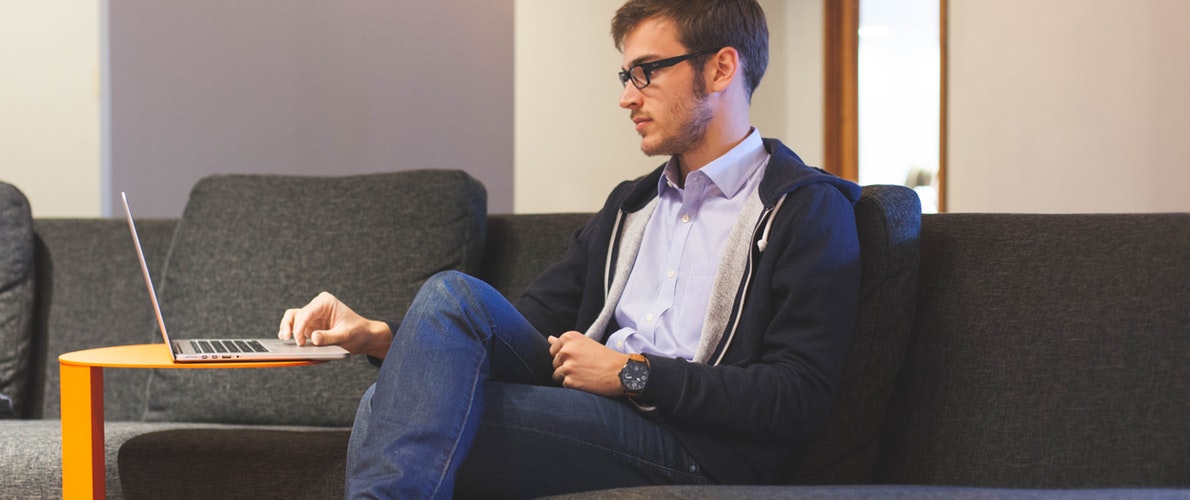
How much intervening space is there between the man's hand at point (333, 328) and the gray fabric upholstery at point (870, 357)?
64cm

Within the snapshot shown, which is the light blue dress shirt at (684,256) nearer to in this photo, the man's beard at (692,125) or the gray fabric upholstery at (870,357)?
the man's beard at (692,125)

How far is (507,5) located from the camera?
4.90 meters

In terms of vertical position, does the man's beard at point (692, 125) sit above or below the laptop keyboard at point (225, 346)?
above

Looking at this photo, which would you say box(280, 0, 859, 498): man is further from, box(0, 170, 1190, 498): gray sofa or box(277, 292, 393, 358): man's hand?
box(0, 170, 1190, 498): gray sofa

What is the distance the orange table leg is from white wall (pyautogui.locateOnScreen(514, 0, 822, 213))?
3718 mm

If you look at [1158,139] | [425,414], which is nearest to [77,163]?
[425,414]

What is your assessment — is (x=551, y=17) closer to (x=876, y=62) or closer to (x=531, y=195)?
(x=531, y=195)

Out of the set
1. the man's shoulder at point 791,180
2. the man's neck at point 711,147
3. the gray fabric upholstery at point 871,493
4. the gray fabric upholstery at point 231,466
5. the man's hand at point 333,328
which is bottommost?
the gray fabric upholstery at point 231,466

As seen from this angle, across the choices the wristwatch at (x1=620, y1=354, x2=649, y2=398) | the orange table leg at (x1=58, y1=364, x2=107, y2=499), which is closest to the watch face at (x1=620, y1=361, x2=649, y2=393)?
the wristwatch at (x1=620, y1=354, x2=649, y2=398)

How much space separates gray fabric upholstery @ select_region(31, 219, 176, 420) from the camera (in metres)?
2.53

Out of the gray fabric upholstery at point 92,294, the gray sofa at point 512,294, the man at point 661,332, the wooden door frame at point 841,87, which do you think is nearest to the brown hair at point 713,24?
the man at point 661,332

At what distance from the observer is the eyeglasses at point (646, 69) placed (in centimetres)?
177

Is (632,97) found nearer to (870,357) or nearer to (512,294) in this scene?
(870,357)

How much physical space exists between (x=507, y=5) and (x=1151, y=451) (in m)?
3.71
